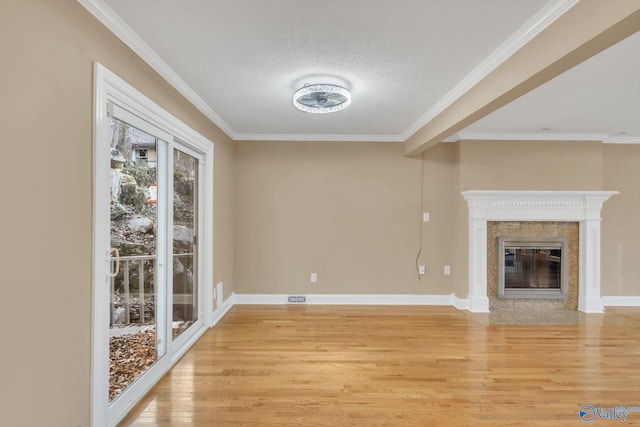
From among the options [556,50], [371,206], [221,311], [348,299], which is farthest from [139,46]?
[348,299]

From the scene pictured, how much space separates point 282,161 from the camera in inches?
184

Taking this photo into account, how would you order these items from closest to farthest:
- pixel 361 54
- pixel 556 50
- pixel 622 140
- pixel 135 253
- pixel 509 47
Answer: pixel 556 50
pixel 509 47
pixel 361 54
pixel 135 253
pixel 622 140

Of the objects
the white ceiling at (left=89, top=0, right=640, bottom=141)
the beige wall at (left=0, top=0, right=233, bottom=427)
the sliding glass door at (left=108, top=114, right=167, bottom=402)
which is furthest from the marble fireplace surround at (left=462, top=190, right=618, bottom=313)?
the beige wall at (left=0, top=0, right=233, bottom=427)

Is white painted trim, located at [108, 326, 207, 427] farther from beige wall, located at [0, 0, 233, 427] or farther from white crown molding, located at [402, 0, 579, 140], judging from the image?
white crown molding, located at [402, 0, 579, 140]

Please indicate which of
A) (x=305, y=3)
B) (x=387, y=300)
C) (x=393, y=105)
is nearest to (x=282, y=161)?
(x=393, y=105)

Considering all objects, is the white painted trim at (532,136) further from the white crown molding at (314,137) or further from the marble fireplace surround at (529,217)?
the white crown molding at (314,137)

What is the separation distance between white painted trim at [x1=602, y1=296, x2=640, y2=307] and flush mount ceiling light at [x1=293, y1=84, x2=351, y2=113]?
16.0 ft

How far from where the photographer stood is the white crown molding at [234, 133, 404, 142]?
4.55 meters

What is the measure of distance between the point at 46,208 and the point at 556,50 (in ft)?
8.79

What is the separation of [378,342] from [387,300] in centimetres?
Result: 142

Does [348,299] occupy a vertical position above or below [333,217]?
below

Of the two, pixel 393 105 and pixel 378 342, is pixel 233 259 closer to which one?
pixel 378 342

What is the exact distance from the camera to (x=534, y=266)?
4.49m

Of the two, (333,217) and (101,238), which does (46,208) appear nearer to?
(101,238)
